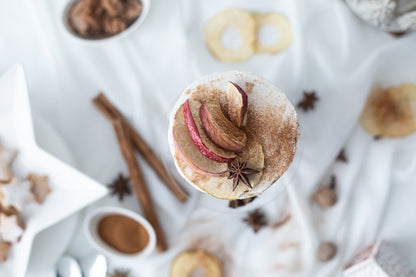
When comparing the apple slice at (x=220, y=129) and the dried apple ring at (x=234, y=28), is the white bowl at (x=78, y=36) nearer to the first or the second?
the dried apple ring at (x=234, y=28)

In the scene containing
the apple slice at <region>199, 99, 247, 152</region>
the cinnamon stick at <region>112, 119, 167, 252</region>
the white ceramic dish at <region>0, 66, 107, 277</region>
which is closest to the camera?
the apple slice at <region>199, 99, 247, 152</region>

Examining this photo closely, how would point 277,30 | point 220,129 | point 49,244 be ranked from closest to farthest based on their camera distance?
point 220,129
point 49,244
point 277,30

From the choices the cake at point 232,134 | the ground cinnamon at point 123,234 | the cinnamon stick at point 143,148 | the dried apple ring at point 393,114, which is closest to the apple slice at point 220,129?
the cake at point 232,134

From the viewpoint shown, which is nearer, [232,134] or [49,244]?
[232,134]

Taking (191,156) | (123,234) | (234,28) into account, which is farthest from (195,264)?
(234,28)

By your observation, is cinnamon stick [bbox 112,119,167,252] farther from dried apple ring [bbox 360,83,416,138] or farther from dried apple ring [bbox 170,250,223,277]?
dried apple ring [bbox 360,83,416,138]

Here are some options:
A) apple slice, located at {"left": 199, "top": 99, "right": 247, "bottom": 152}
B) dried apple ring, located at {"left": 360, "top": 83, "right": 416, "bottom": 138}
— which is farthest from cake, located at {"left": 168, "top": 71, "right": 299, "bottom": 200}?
dried apple ring, located at {"left": 360, "top": 83, "right": 416, "bottom": 138}

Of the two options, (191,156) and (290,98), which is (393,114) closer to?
(290,98)
